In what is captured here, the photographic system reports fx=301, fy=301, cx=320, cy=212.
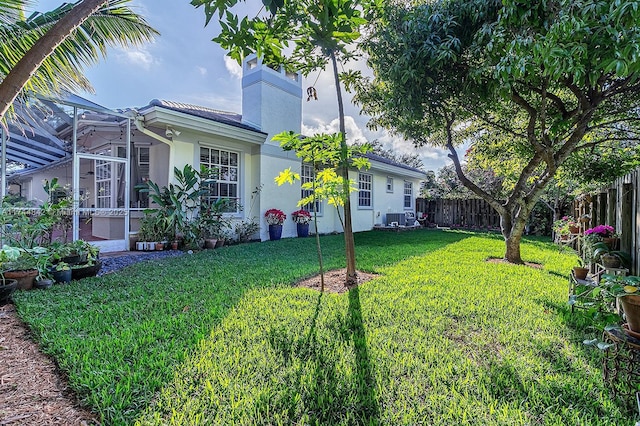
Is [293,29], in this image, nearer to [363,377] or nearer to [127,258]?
[363,377]

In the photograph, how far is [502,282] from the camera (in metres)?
4.87

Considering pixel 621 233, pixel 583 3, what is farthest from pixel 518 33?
pixel 621 233

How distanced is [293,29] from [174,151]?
5473 millimetres

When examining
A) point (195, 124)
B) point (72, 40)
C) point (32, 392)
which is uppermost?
point (72, 40)

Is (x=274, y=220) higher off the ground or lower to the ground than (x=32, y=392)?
higher

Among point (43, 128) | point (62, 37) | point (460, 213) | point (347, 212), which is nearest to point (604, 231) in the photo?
point (347, 212)

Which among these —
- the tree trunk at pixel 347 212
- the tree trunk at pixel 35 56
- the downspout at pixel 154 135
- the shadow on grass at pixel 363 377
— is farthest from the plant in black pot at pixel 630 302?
the downspout at pixel 154 135

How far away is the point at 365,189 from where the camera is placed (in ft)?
49.3

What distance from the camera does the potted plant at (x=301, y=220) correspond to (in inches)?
445

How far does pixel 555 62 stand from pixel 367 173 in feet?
37.8

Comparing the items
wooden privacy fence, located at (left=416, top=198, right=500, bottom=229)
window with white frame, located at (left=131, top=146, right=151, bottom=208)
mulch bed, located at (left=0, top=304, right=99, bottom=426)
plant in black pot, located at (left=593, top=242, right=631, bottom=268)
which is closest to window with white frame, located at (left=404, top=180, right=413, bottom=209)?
wooden privacy fence, located at (left=416, top=198, right=500, bottom=229)

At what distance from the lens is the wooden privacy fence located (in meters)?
15.8

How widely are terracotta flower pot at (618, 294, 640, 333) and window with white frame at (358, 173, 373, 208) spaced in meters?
12.6

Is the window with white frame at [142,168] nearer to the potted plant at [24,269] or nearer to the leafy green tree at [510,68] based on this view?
the potted plant at [24,269]
